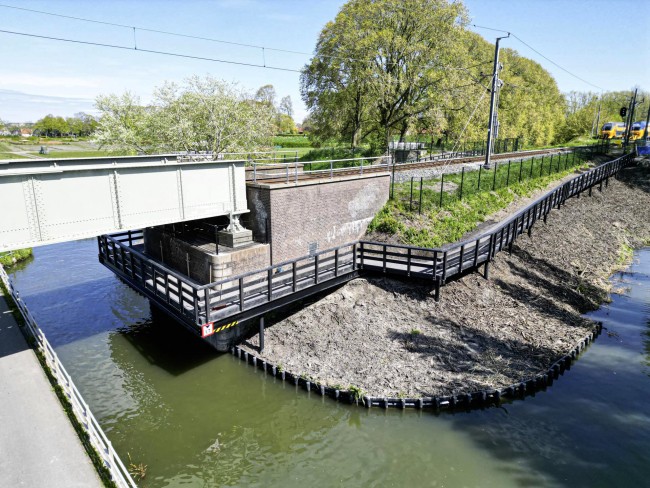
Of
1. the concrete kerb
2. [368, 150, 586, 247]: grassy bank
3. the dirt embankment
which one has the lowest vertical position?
the concrete kerb

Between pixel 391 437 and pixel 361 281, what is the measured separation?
7687 millimetres

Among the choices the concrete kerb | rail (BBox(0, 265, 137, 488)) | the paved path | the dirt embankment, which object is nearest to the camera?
rail (BBox(0, 265, 137, 488))

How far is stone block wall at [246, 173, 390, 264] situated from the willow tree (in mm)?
13268

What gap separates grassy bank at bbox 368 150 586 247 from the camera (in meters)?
21.8

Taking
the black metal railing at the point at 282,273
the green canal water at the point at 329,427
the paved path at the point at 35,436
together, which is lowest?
the green canal water at the point at 329,427

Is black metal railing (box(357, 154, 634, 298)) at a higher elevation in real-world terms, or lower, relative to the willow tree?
lower

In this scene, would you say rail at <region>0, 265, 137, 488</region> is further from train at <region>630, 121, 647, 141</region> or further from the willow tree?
train at <region>630, 121, 647, 141</region>

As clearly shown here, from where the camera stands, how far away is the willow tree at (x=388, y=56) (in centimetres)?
3139

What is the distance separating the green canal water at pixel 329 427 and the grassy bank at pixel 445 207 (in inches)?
345

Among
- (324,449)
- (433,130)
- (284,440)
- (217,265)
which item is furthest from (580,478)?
(433,130)

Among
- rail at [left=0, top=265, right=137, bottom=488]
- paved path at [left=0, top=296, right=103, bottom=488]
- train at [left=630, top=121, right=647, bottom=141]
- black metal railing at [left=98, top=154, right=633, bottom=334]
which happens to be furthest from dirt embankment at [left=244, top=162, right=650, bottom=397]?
train at [left=630, top=121, right=647, bottom=141]

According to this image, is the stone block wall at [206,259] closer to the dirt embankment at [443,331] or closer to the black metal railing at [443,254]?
the dirt embankment at [443,331]

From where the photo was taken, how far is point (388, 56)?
1276 inches

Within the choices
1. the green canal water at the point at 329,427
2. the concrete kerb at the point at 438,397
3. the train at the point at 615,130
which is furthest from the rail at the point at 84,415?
the train at the point at 615,130
